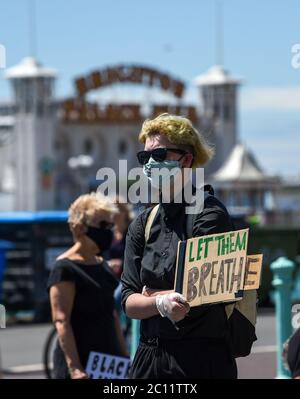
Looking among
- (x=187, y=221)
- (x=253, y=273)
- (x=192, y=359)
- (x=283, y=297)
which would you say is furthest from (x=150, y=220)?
(x=283, y=297)

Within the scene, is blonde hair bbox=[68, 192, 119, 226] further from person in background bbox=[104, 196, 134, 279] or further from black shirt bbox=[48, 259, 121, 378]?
person in background bbox=[104, 196, 134, 279]

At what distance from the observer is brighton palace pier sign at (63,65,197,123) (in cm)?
9194

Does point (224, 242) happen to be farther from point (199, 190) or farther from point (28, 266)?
point (28, 266)

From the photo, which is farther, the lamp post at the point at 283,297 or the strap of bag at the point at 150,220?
the lamp post at the point at 283,297

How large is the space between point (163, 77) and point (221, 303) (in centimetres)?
9138

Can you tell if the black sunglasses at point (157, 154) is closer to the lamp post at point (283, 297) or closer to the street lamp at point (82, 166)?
the lamp post at point (283, 297)

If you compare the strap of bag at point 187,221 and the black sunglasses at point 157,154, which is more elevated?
the black sunglasses at point 157,154

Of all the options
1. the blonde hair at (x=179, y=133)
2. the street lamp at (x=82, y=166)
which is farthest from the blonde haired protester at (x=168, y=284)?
the street lamp at (x=82, y=166)

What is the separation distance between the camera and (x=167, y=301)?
4.54 meters

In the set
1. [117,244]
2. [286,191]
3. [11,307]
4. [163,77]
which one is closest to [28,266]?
[11,307]

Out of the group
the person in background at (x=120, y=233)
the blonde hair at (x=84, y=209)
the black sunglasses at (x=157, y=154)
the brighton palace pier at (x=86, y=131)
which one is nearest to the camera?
the black sunglasses at (x=157, y=154)

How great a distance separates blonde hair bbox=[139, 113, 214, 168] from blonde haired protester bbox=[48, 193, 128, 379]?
6.98 ft

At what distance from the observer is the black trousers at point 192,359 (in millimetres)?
4723

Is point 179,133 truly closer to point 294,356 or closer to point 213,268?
point 213,268
